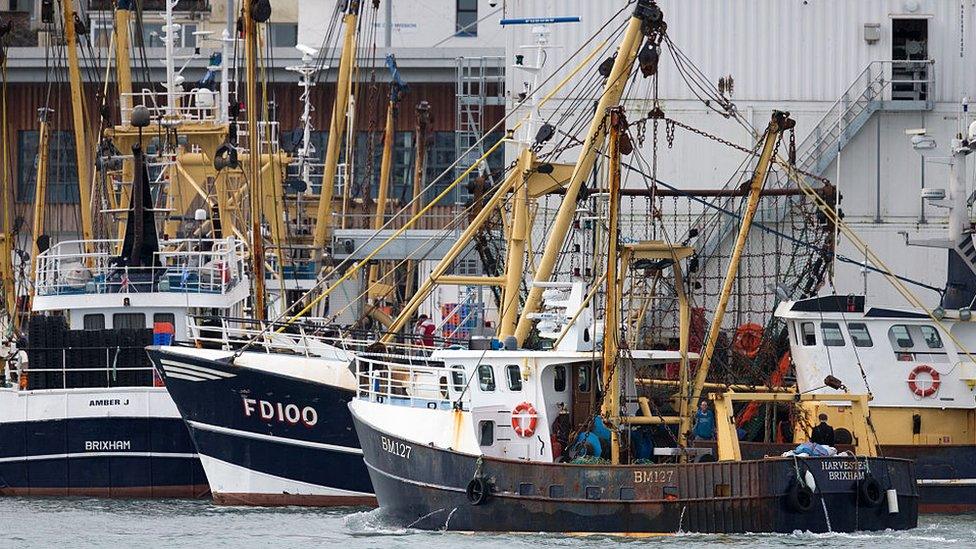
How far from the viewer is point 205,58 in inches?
2222

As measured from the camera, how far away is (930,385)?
33656mm

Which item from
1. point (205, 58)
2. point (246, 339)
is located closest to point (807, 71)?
point (246, 339)

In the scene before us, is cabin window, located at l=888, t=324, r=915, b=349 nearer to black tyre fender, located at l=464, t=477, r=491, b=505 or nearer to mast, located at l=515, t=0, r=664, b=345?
mast, located at l=515, t=0, r=664, b=345

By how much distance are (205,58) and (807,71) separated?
18.8 m

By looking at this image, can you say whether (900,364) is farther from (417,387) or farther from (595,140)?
(417,387)

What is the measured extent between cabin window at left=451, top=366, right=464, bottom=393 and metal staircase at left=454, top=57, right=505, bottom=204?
1592 cm

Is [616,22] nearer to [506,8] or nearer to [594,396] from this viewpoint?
[506,8]

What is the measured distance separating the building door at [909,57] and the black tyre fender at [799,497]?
18.6 meters

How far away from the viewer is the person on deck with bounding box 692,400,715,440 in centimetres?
3080

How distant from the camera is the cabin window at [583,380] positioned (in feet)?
99.3

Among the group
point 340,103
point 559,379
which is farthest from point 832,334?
point 340,103

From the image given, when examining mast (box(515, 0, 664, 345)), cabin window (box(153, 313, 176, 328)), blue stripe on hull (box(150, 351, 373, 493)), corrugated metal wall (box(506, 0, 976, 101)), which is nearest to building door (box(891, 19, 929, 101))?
corrugated metal wall (box(506, 0, 976, 101))

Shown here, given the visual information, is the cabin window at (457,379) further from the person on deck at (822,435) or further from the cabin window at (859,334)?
the cabin window at (859,334)

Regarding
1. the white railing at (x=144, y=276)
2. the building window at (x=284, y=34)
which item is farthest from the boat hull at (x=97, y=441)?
the building window at (x=284, y=34)
